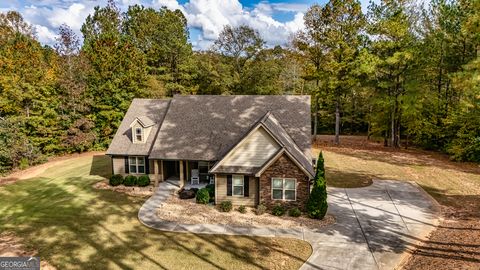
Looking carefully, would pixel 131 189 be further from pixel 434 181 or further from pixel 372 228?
pixel 434 181

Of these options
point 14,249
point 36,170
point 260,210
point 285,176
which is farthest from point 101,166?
point 285,176

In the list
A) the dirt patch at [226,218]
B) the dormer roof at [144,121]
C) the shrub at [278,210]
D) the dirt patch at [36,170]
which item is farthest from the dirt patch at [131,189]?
the dirt patch at [36,170]

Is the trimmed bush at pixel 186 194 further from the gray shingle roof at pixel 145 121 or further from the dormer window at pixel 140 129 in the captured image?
the gray shingle roof at pixel 145 121

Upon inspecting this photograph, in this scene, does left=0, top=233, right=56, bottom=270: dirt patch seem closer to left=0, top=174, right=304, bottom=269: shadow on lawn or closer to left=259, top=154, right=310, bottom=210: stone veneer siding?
left=0, top=174, right=304, bottom=269: shadow on lawn

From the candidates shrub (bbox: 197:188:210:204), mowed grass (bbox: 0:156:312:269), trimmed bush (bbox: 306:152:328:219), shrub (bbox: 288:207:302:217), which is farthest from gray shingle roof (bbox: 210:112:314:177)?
mowed grass (bbox: 0:156:312:269)

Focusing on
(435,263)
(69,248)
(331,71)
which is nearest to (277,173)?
(435,263)

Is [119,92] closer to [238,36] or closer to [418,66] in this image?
[238,36]
